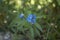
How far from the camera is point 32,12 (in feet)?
5.97

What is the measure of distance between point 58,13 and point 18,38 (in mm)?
480

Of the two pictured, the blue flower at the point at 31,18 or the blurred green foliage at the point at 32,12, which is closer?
the blue flower at the point at 31,18

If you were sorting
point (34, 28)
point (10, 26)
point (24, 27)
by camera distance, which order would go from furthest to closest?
point (10, 26) → point (24, 27) → point (34, 28)

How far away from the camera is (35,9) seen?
1910 mm

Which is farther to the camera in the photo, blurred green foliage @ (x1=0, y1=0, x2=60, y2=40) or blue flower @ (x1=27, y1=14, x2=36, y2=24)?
blurred green foliage @ (x1=0, y1=0, x2=60, y2=40)

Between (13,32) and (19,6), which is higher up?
(19,6)

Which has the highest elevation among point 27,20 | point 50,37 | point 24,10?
point 24,10

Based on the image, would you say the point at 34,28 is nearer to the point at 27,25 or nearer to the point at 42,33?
the point at 27,25

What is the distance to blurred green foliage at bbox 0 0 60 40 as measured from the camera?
1872 mm

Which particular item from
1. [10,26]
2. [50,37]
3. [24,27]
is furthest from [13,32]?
[50,37]

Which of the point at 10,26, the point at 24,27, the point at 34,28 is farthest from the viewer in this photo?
the point at 10,26

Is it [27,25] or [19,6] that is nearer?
[27,25]

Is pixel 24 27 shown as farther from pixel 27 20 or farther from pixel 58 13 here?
pixel 58 13

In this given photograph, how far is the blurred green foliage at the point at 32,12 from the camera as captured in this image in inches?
73.7
